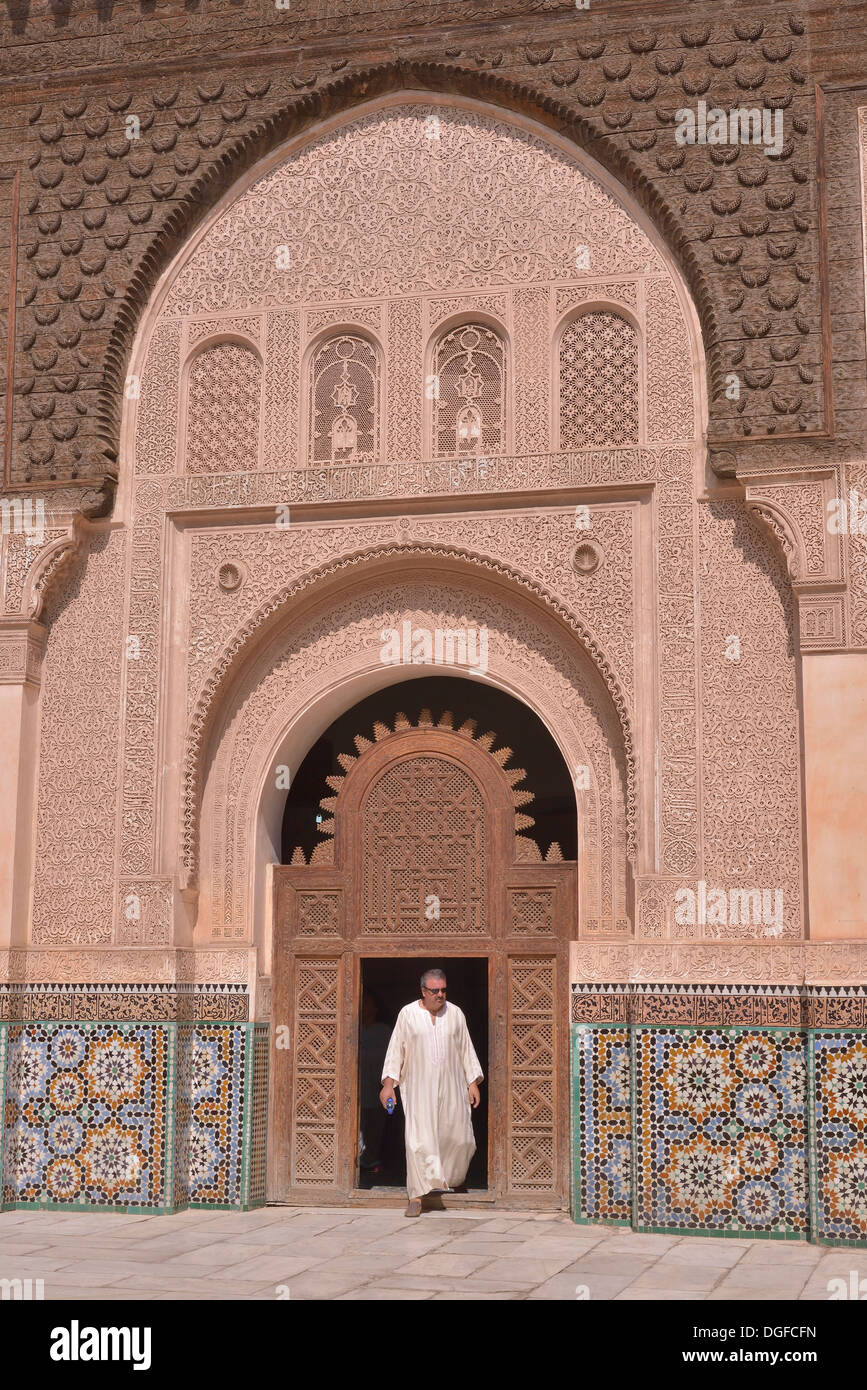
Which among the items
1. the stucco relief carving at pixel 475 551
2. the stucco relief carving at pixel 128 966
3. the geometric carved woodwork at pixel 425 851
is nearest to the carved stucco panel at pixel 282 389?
the stucco relief carving at pixel 475 551

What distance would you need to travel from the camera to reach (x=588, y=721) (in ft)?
19.8

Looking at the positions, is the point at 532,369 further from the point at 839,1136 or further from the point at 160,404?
the point at 839,1136

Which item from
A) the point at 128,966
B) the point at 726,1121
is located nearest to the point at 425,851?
the point at 128,966

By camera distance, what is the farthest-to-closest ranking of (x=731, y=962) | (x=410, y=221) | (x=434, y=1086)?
1. (x=410, y=221)
2. (x=434, y=1086)
3. (x=731, y=962)

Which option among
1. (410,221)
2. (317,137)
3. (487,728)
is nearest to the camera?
(410,221)

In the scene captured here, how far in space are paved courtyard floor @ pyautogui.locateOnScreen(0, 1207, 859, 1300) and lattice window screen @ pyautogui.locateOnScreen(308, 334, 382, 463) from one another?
2851 mm

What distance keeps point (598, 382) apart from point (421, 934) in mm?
2205

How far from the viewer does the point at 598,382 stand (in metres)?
6.13

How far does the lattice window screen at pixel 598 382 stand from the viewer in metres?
6.07

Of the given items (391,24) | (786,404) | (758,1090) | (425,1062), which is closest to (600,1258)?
(758,1090)

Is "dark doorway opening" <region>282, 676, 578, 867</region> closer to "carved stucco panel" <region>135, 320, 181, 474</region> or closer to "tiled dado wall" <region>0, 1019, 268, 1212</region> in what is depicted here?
"tiled dado wall" <region>0, 1019, 268, 1212</region>

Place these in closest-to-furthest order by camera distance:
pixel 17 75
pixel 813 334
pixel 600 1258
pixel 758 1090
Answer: pixel 600 1258 → pixel 758 1090 → pixel 813 334 → pixel 17 75

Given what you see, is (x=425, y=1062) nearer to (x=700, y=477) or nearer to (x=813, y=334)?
(x=700, y=477)

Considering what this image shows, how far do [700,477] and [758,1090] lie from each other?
7.11 feet
